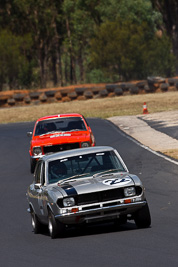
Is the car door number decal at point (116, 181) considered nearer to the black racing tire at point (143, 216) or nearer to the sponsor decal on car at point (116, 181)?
the sponsor decal on car at point (116, 181)

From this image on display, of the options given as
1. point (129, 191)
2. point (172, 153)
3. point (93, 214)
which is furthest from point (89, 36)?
point (93, 214)

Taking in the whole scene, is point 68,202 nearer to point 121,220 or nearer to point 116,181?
point 116,181

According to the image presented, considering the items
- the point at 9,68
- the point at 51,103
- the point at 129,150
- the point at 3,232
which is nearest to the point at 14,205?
the point at 3,232

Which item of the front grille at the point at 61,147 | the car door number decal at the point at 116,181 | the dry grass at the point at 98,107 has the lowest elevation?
the dry grass at the point at 98,107

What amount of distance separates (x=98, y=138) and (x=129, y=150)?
4.90 meters

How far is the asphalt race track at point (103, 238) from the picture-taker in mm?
8789

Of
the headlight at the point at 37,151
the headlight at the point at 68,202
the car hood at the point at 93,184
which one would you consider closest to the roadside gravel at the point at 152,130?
the headlight at the point at 37,151

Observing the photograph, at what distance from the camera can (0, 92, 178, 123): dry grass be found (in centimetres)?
4531

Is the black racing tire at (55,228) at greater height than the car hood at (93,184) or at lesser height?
lesser

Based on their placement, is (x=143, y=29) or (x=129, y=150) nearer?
(x=129, y=150)

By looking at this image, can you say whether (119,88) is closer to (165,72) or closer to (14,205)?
(165,72)

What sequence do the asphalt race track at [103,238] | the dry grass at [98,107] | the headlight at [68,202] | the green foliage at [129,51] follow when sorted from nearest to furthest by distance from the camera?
the asphalt race track at [103,238]
the headlight at [68,202]
the dry grass at [98,107]
the green foliage at [129,51]

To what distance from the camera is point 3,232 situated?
497 inches

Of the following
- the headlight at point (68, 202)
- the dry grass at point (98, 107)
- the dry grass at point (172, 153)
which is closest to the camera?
the headlight at point (68, 202)
